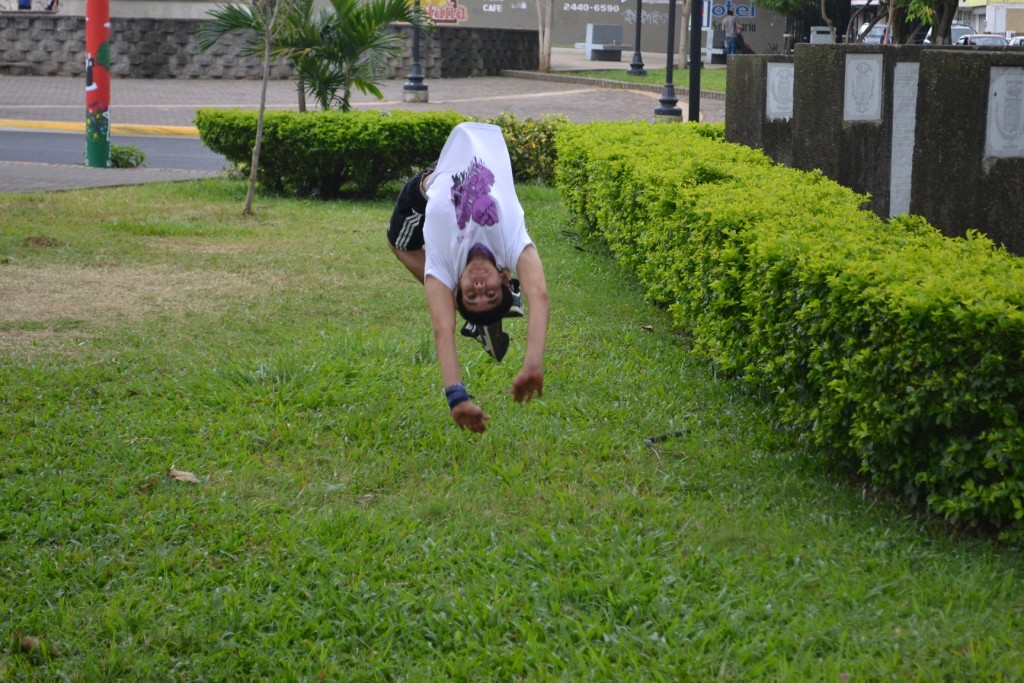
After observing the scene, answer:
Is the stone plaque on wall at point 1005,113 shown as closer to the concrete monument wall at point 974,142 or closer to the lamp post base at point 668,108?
the concrete monument wall at point 974,142

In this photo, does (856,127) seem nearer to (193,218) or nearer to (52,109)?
(193,218)

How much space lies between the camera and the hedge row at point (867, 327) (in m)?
4.30

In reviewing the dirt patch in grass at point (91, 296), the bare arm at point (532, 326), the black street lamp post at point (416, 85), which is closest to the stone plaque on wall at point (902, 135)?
the dirt patch in grass at point (91, 296)

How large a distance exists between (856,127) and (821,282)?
5.82 meters

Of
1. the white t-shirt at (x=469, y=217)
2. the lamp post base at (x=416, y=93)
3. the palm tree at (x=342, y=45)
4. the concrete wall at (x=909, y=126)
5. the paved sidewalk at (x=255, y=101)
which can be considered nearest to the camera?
the white t-shirt at (x=469, y=217)

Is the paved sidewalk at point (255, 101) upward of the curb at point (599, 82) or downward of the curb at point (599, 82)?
downward

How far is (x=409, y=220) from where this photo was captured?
225 inches

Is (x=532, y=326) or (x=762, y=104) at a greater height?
(x=762, y=104)

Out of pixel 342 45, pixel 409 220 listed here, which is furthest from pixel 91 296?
pixel 342 45

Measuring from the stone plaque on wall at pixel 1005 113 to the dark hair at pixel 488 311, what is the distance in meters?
4.67

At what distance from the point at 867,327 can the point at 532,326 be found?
4.56 ft

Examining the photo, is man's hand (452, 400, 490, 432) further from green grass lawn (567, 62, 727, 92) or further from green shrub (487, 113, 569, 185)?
green grass lawn (567, 62, 727, 92)

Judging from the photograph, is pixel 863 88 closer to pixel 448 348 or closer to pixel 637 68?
pixel 448 348

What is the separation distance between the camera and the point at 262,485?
5180mm
